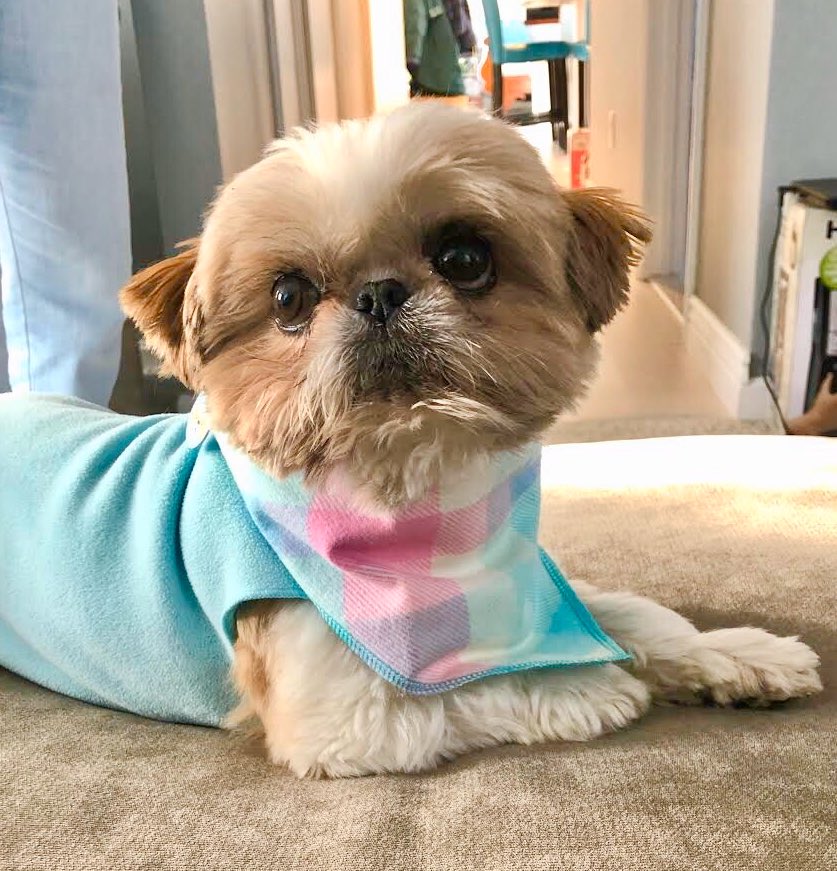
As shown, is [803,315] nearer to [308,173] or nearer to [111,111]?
[111,111]

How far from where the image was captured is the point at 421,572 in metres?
1.01

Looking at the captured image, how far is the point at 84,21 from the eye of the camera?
2027 mm

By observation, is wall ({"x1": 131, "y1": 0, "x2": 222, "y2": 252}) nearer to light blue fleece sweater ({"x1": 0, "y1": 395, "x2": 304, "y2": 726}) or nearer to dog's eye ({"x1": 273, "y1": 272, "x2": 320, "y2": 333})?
light blue fleece sweater ({"x1": 0, "y1": 395, "x2": 304, "y2": 726})

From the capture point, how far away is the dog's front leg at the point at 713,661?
1.11 metres

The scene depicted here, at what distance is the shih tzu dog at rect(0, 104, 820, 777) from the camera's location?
932 mm

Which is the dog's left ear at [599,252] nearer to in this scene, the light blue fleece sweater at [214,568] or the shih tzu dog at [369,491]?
the shih tzu dog at [369,491]

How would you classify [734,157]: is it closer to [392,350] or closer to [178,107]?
[178,107]

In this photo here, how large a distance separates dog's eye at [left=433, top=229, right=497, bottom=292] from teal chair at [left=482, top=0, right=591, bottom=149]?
660 centimetres

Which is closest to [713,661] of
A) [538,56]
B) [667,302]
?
[667,302]

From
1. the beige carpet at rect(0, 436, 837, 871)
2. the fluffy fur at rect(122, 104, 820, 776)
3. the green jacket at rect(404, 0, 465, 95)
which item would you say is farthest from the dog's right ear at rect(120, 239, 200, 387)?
the green jacket at rect(404, 0, 465, 95)

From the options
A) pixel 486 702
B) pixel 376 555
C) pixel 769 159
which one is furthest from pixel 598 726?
pixel 769 159

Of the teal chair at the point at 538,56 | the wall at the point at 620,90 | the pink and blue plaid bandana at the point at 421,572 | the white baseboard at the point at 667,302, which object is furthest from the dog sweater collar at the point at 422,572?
the teal chair at the point at 538,56

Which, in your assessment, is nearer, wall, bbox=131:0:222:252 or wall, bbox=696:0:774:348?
wall, bbox=696:0:774:348

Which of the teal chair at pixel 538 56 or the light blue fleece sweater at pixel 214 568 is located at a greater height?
the teal chair at pixel 538 56
